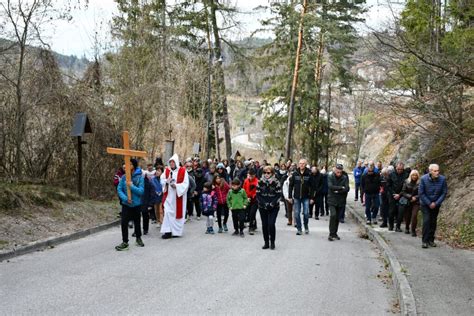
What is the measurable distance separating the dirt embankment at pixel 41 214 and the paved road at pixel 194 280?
2.71ft

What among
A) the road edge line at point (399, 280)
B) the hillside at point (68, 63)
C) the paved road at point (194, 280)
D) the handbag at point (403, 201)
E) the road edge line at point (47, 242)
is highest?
the hillside at point (68, 63)

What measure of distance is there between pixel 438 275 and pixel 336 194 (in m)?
4.97

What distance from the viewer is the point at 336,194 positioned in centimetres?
1371

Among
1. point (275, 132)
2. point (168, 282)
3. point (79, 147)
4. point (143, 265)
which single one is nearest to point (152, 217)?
point (79, 147)

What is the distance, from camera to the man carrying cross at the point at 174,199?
1343cm

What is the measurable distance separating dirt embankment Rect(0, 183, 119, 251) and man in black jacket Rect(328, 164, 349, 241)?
6150 millimetres

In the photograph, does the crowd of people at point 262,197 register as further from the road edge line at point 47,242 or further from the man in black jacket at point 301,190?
the road edge line at point 47,242

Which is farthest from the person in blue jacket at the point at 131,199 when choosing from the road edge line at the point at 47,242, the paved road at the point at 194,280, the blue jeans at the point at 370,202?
the blue jeans at the point at 370,202

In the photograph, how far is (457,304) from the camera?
712 centimetres

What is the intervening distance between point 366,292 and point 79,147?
1116 cm

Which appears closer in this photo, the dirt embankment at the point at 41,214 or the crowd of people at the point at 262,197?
the dirt embankment at the point at 41,214

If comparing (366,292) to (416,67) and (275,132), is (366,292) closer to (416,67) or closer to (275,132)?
(416,67)

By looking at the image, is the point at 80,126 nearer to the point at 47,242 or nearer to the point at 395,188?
the point at 47,242

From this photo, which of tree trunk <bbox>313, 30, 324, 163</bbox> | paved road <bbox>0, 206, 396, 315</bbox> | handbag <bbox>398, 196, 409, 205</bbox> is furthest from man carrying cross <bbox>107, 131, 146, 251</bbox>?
tree trunk <bbox>313, 30, 324, 163</bbox>
